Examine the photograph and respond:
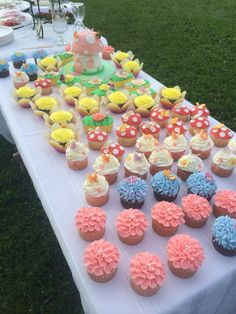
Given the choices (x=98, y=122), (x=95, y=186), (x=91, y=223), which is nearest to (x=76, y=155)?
(x=95, y=186)

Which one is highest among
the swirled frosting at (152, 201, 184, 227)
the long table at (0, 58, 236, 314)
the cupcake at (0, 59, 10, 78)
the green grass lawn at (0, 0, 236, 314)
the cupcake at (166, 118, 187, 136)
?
the cupcake at (0, 59, 10, 78)

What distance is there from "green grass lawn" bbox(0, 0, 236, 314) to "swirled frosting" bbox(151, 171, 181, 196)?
1221 mm

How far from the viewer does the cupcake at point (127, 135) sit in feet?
7.61

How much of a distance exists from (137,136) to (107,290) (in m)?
1.25

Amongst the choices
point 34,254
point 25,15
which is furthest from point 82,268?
point 25,15

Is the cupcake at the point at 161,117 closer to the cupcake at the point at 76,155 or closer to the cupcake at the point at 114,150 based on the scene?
the cupcake at the point at 114,150

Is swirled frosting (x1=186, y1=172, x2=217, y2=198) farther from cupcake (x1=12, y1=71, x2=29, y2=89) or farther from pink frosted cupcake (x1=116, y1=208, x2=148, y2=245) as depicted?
cupcake (x1=12, y1=71, x2=29, y2=89)

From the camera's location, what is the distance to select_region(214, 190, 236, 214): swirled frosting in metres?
1.78

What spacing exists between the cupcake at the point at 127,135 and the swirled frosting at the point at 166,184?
0.47 meters

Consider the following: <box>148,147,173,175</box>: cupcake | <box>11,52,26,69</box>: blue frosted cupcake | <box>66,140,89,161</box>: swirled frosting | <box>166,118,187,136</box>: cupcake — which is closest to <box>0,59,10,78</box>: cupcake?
<box>11,52,26,69</box>: blue frosted cupcake

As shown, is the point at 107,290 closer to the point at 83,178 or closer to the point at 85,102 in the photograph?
the point at 83,178

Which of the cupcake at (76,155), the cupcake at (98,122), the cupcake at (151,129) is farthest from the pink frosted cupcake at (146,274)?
the cupcake at (98,122)

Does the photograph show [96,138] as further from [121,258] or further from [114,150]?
[121,258]

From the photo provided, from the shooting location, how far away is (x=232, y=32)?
6.76 metres
